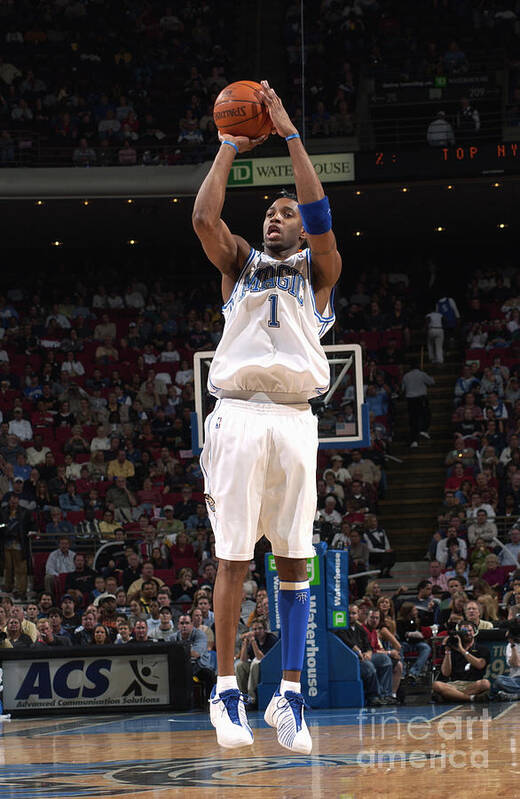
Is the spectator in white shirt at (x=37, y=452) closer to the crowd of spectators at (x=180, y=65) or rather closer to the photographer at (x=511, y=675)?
the crowd of spectators at (x=180, y=65)

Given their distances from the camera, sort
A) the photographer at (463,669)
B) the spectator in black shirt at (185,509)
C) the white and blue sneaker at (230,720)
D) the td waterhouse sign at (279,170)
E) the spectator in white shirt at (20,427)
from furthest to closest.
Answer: the td waterhouse sign at (279,170) < the spectator in white shirt at (20,427) < the spectator in black shirt at (185,509) < the photographer at (463,669) < the white and blue sneaker at (230,720)

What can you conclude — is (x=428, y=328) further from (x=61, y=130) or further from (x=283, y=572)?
(x=283, y=572)

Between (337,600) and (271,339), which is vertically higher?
(271,339)

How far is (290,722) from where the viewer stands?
15.4 ft

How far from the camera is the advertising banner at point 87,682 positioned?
10875 mm

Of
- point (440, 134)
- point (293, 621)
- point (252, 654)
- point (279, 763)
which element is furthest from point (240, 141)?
point (440, 134)

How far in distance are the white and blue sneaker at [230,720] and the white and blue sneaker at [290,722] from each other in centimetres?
14

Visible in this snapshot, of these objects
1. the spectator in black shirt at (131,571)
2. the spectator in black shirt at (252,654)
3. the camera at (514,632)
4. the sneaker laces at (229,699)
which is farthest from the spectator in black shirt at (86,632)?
the sneaker laces at (229,699)

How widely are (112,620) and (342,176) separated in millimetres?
9524

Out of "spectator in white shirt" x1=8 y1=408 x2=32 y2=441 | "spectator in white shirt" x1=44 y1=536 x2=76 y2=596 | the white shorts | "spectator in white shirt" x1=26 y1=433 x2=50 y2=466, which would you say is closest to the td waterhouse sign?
"spectator in white shirt" x1=8 y1=408 x2=32 y2=441

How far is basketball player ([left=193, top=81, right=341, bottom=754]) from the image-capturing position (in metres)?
4.74

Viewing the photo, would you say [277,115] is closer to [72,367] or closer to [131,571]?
[131,571]

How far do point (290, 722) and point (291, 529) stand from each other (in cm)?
82

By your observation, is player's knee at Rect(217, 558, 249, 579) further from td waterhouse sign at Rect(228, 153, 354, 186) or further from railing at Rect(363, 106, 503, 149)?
railing at Rect(363, 106, 503, 149)
